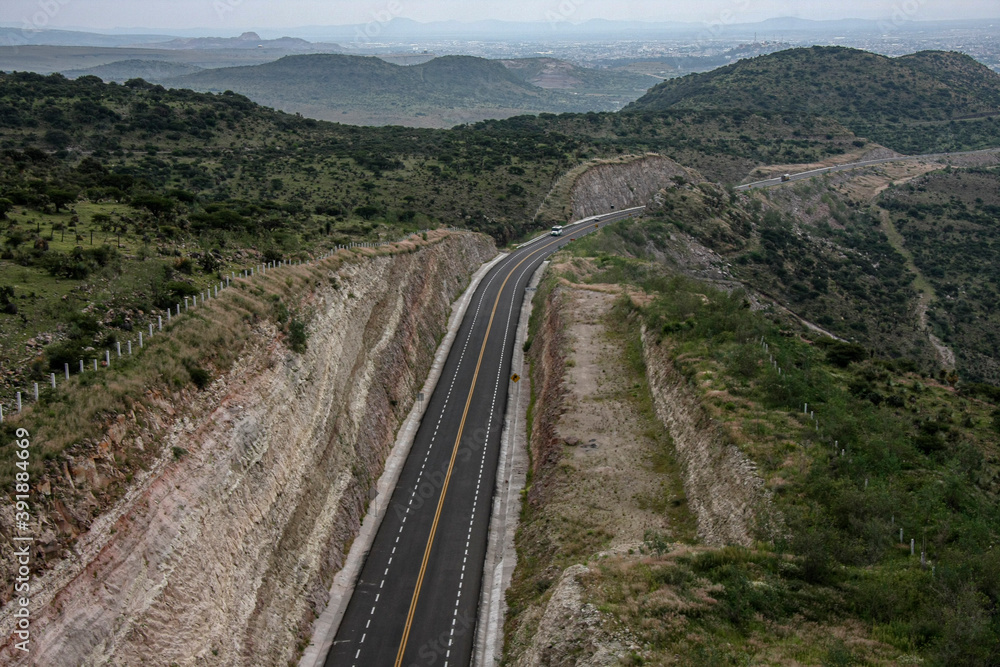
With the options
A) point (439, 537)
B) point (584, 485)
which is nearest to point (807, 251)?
point (584, 485)

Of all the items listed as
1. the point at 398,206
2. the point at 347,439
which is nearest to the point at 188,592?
the point at 347,439

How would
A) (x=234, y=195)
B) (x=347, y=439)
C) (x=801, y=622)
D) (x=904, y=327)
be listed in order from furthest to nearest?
(x=904, y=327)
(x=234, y=195)
(x=347, y=439)
(x=801, y=622)

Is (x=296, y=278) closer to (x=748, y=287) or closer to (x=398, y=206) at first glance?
(x=398, y=206)

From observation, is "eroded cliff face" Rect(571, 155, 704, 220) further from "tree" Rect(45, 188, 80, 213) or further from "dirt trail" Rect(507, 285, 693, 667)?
"tree" Rect(45, 188, 80, 213)

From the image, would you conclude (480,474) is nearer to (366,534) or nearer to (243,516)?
(366,534)

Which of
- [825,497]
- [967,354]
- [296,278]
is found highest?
[296,278]

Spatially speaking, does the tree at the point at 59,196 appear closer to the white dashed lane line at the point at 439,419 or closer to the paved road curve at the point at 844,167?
the white dashed lane line at the point at 439,419
